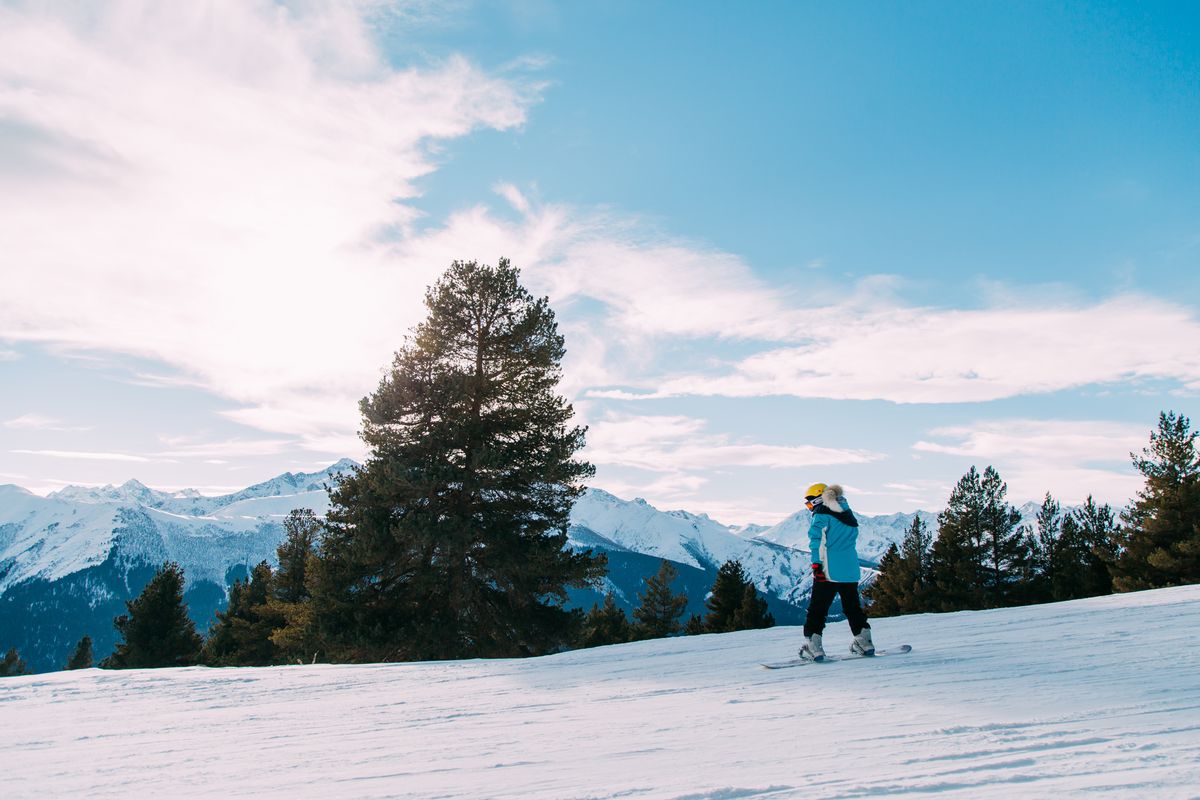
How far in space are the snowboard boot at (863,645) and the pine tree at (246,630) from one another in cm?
3229

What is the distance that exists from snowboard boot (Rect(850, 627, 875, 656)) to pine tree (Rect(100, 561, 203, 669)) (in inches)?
1572

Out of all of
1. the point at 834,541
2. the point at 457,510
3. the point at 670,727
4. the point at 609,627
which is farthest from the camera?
the point at 609,627

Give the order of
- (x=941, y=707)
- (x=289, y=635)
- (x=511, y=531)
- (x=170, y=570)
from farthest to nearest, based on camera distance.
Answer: (x=170, y=570)
(x=289, y=635)
(x=511, y=531)
(x=941, y=707)

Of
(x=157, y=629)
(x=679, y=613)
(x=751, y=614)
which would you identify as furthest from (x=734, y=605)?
(x=157, y=629)

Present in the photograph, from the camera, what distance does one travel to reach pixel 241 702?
7672mm

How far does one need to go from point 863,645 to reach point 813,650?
0.59 meters

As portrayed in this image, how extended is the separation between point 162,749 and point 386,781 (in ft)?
8.25

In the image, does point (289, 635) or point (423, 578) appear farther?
point (289, 635)

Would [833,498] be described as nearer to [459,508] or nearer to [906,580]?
[459,508]

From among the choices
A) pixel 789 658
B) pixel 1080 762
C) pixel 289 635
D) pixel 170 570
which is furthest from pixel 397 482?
pixel 170 570

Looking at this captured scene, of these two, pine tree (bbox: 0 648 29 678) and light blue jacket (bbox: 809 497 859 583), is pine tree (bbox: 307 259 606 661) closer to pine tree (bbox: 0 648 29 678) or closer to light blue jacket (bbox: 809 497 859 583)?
light blue jacket (bbox: 809 497 859 583)

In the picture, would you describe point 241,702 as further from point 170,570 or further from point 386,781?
point 170,570

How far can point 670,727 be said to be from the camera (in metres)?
5.30

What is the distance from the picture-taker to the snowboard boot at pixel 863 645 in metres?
8.27
